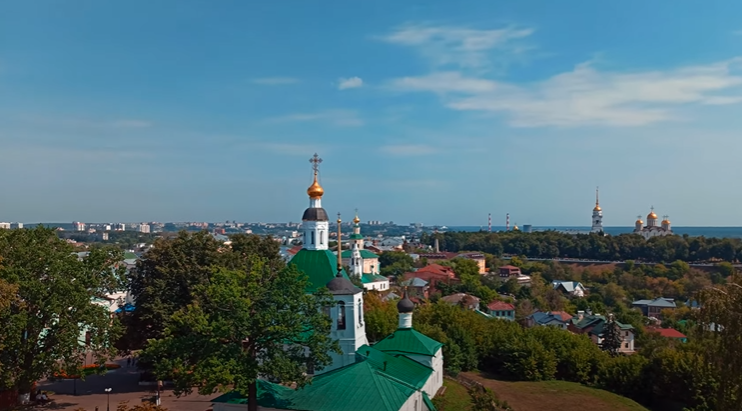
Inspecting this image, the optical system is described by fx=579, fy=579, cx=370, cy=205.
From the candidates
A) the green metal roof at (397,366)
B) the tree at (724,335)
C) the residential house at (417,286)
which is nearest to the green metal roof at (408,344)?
the green metal roof at (397,366)

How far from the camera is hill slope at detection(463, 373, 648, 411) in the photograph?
25.0 meters

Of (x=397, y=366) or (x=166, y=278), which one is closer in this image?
(x=397, y=366)

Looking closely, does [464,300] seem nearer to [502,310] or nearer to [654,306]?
[502,310]

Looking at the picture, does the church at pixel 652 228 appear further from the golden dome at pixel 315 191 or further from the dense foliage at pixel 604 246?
the golden dome at pixel 315 191

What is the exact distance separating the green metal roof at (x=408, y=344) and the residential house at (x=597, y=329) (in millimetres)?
23487

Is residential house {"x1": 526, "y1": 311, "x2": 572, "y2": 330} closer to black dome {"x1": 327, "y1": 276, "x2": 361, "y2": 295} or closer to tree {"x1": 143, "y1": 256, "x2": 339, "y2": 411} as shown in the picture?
black dome {"x1": 327, "y1": 276, "x2": 361, "y2": 295}

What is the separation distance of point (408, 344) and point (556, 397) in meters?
7.71

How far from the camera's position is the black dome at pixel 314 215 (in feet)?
73.8

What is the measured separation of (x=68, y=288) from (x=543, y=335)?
23.8 m

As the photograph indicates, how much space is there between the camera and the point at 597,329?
156 feet

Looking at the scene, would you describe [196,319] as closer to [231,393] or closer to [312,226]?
[231,393]

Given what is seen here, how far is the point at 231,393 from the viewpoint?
747 inches

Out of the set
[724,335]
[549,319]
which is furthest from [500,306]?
[724,335]

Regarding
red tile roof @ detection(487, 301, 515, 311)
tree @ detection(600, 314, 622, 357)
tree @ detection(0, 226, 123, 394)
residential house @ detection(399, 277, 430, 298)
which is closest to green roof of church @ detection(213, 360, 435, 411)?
tree @ detection(0, 226, 123, 394)
